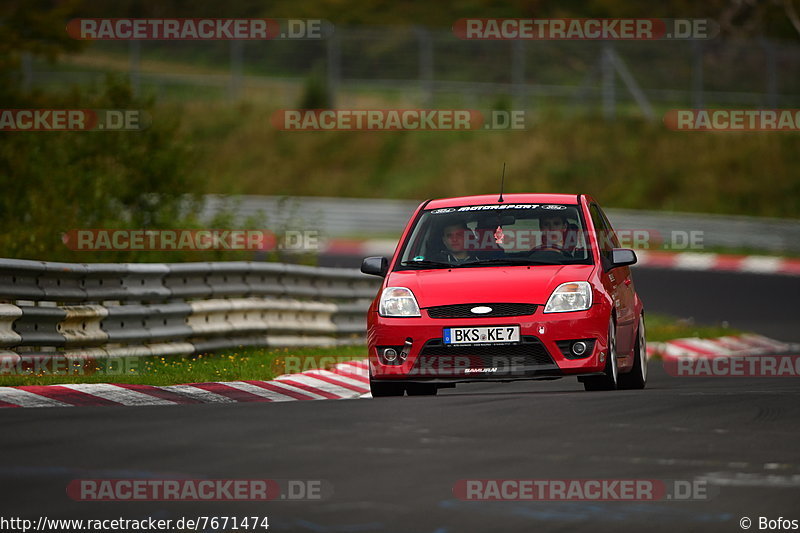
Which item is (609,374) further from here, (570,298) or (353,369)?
(353,369)

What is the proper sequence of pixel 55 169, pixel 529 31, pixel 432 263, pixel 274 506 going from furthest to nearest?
pixel 529 31 → pixel 55 169 → pixel 432 263 → pixel 274 506

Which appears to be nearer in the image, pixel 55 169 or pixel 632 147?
pixel 55 169

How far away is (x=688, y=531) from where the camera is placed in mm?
6312

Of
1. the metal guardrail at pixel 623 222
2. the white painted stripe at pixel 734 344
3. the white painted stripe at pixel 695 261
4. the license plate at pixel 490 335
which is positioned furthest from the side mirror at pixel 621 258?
the white painted stripe at pixel 695 261

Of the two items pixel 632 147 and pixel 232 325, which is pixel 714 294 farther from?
pixel 632 147

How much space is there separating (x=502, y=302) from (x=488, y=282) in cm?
27

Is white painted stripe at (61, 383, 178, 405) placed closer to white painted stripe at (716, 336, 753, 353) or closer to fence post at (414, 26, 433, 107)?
white painted stripe at (716, 336, 753, 353)

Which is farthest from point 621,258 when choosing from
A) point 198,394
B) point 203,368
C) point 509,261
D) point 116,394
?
point 116,394

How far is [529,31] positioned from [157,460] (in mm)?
40452

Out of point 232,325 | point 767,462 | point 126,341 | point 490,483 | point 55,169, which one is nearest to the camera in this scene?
point 490,483

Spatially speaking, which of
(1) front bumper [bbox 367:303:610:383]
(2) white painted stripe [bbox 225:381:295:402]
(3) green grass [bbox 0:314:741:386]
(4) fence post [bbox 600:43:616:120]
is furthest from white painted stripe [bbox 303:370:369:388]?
(4) fence post [bbox 600:43:616:120]

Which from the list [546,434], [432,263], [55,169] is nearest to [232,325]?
[432,263]

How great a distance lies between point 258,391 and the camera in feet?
38.8

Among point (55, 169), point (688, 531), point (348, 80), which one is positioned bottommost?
point (688, 531)
